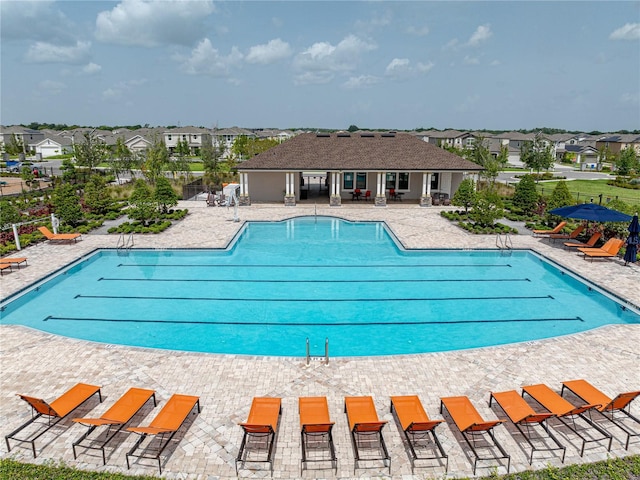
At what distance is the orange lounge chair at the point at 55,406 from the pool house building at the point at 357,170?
22.6 meters

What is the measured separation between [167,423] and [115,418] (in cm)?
94

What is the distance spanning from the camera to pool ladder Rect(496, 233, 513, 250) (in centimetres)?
1994

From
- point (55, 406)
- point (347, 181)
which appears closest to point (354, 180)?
point (347, 181)

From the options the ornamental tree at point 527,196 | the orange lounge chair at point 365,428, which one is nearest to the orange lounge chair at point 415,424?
the orange lounge chair at point 365,428

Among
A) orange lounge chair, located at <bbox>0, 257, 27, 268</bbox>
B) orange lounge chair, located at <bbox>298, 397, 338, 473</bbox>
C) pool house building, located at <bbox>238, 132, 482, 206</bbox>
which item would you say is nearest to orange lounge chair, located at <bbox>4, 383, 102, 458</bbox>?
orange lounge chair, located at <bbox>298, 397, 338, 473</bbox>

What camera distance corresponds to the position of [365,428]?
23.6 feet

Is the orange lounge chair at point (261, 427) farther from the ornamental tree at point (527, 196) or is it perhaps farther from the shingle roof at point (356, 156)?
the ornamental tree at point (527, 196)

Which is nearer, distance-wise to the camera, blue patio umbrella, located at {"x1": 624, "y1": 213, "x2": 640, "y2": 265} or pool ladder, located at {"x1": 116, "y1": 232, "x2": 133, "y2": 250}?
blue patio umbrella, located at {"x1": 624, "y1": 213, "x2": 640, "y2": 265}

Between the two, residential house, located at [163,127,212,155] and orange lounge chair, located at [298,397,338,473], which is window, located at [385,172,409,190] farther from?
residential house, located at [163,127,212,155]

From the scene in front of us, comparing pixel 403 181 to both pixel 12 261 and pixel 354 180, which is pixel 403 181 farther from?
pixel 12 261


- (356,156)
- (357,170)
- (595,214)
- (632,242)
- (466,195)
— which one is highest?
(356,156)

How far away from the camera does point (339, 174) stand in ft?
101

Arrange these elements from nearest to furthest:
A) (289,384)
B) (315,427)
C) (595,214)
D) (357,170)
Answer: (315,427) → (289,384) → (595,214) → (357,170)

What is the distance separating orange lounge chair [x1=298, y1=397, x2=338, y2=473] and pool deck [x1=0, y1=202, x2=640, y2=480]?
0.19 metres
